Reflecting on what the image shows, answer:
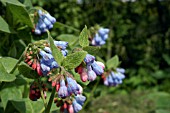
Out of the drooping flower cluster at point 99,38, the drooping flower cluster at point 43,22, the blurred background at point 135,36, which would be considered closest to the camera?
the drooping flower cluster at point 43,22

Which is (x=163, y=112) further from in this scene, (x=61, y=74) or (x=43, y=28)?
(x=61, y=74)

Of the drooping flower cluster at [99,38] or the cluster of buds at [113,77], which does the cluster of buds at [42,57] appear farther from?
the cluster of buds at [113,77]

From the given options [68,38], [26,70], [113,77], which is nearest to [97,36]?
[113,77]

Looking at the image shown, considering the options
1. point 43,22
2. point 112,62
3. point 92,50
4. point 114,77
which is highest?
point 43,22

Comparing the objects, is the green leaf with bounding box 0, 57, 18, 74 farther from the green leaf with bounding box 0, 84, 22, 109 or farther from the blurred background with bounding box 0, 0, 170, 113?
the blurred background with bounding box 0, 0, 170, 113

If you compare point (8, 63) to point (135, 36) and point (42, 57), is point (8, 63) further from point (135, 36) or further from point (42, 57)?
point (135, 36)

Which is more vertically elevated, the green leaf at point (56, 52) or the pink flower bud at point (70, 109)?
the green leaf at point (56, 52)

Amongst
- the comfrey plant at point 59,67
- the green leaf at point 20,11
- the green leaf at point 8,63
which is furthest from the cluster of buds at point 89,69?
the green leaf at point 20,11
